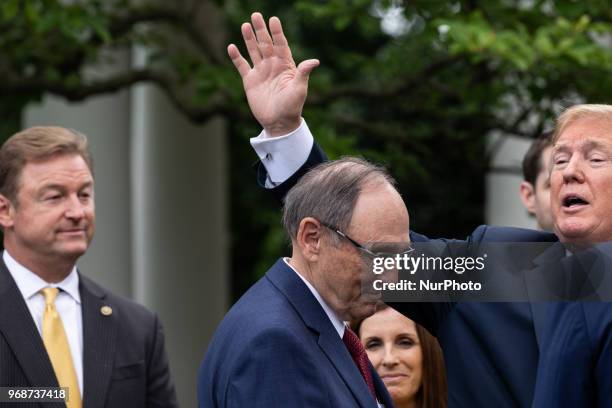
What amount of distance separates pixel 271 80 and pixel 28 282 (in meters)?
1.32

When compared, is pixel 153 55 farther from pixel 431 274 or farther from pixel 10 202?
pixel 431 274

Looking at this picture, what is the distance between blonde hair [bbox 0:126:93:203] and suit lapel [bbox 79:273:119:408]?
1.45 ft

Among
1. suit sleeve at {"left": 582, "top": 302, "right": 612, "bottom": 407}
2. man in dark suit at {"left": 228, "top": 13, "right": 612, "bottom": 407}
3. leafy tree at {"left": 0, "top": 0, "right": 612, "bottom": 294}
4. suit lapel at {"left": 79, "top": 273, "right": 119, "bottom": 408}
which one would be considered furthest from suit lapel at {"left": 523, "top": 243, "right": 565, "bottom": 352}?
leafy tree at {"left": 0, "top": 0, "right": 612, "bottom": 294}

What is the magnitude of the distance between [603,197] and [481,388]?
2.17 ft

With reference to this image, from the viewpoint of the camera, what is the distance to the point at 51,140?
4.19 m

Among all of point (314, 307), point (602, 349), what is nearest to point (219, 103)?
point (314, 307)

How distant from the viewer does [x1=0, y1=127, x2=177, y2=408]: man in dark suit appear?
12.8 ft

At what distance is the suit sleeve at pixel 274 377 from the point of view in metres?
2.63

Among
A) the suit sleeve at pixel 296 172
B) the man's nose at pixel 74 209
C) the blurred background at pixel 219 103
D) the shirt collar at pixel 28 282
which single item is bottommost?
the shirt collar at pixel 28 282

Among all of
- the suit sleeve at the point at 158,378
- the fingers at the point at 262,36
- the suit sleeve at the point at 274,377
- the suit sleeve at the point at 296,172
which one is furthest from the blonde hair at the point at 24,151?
the suit sleeve at the point at 274,377

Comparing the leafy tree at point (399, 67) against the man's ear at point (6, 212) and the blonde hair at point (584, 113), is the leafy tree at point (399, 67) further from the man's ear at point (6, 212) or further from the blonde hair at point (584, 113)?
the blonde hair at point (584, 113)

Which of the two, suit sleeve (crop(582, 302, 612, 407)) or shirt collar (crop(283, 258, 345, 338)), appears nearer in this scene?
suit sleeve (crop(582, 302, 612, 407))

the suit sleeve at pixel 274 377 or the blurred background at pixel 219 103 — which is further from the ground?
the blurred background at pixel 219 103

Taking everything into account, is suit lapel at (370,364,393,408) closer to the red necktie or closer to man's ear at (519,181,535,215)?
the red necktie
